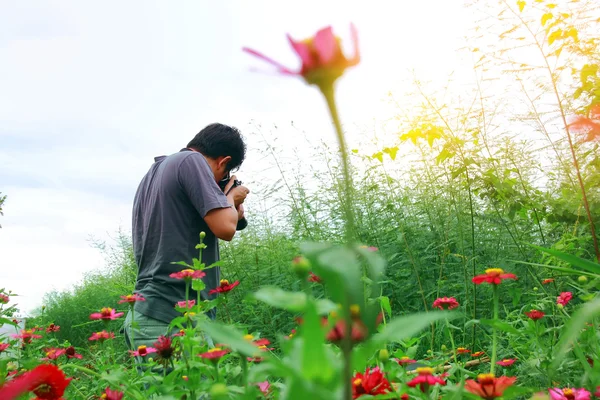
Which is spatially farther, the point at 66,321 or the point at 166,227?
the point at 66,321

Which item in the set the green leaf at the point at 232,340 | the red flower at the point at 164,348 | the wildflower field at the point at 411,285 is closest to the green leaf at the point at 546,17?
the wildflower field at the point at 411,285

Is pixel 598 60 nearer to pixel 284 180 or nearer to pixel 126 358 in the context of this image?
pixel 284 180

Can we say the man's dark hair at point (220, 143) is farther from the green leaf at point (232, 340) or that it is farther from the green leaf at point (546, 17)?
the green leaf at point (232, 340)

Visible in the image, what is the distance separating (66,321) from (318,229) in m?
3.53

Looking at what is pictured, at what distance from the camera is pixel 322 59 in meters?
0.35

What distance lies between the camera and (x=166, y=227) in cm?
183

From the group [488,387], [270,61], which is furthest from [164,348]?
[270,61]

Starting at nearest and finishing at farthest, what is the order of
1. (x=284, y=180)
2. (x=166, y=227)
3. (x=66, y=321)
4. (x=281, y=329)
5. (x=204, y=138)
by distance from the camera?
(x=166, y=227), (x=204, y=138), (x=281, y=329), (x=284, y=180), (x=66, y=321)

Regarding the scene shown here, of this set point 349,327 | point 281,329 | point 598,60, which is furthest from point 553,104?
point 349,327

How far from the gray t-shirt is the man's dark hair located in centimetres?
27

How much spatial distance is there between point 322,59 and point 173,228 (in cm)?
157

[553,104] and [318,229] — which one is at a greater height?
[553,104]

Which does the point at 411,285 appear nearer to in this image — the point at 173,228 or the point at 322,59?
the point at 173,228

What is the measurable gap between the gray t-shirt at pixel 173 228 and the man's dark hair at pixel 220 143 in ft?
0.87
